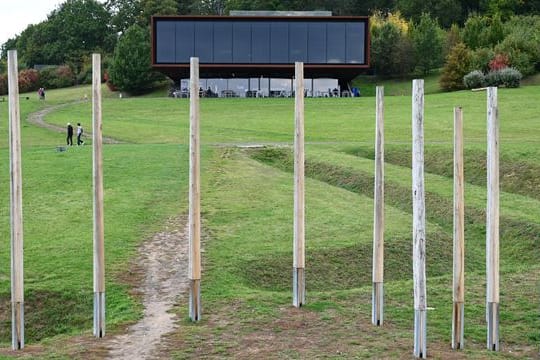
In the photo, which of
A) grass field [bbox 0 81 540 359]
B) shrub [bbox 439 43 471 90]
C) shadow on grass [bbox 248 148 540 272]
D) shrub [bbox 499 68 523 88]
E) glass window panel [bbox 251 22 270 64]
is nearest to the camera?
grass field [bbox 0 81 540 359]

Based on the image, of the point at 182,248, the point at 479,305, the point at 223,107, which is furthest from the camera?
the point at 223,107

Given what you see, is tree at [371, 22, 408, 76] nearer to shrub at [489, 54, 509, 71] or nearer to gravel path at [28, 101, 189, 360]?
shrub at [489, 54, 509, 71]

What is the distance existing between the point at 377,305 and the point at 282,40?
211ft

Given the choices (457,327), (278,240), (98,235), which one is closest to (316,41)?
(278,240)

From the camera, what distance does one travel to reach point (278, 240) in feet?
73.8

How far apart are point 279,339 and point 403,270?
25.3 ft

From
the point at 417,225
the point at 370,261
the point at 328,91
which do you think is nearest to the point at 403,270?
the point at 370,261

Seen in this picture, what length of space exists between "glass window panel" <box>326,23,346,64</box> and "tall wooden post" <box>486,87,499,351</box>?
63.5 meters

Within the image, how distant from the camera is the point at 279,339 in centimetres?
1418

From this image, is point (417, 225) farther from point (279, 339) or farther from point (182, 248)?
point (182, 248)

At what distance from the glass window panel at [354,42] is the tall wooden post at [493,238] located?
209ft

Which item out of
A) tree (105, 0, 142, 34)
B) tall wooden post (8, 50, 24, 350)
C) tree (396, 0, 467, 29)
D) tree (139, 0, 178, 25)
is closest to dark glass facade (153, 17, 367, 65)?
tree (139, 0, 178, 25)

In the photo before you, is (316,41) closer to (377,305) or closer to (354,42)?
(354,42)

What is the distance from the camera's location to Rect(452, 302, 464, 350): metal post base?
13891mm
